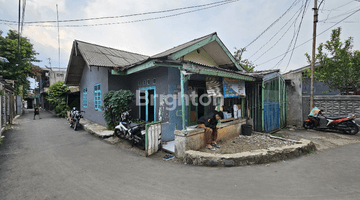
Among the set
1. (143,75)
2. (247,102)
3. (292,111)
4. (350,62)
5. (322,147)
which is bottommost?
(322,147)

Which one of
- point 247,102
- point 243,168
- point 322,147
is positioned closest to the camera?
point 243,168

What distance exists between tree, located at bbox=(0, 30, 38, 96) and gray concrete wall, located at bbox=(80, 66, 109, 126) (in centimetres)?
980

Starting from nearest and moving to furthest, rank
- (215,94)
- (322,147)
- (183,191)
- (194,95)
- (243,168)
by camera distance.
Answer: (183,191)
(243,168)
(322,147)
(215,94)
(194,95)

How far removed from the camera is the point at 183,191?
304 cm

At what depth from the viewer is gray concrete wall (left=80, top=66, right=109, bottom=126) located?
28.0ft

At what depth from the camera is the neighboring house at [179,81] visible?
5633 mm

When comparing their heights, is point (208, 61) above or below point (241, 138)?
above

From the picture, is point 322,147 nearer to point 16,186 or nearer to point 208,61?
point 208,61

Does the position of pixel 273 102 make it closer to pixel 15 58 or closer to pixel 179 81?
pixel 179 81

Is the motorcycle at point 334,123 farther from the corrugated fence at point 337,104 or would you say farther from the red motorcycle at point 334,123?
the corrugated fence at point 337,104

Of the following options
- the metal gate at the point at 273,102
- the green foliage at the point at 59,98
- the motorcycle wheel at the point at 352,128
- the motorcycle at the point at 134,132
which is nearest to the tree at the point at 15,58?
the green foliage at the point at 59,98

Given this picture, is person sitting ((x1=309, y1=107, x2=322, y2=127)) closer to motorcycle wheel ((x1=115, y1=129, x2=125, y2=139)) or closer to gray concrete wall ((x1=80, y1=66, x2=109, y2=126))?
motorcycle wheel ((x1=115, y1=129, x2=125, y2=139))

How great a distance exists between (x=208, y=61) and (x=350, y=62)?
25.2 ft

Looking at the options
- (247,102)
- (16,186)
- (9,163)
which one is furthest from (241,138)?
(9,163)
